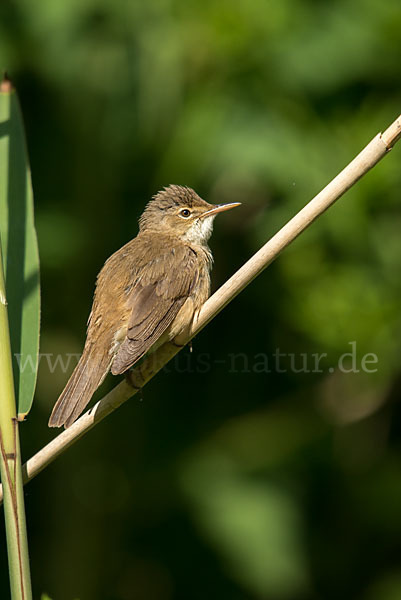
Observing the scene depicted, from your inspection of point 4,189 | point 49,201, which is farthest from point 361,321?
point 4,189

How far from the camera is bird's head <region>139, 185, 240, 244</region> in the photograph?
3.69m

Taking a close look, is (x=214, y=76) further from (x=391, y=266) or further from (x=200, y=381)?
(x=200, y=381)

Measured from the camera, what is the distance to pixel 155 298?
303cm

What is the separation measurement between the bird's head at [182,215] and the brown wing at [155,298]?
0.91ft

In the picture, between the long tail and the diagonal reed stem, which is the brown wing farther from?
the diagonal reed stem

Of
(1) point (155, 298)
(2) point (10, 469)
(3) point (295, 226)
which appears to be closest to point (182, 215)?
(1) point (155, 298)

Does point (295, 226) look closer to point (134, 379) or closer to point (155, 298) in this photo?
point (134, 379)

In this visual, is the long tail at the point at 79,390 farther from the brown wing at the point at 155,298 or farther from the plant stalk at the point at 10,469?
the plant stalk at the point at 10,469

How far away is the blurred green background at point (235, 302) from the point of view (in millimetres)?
3801

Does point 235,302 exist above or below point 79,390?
above

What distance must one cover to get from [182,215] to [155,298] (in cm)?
82

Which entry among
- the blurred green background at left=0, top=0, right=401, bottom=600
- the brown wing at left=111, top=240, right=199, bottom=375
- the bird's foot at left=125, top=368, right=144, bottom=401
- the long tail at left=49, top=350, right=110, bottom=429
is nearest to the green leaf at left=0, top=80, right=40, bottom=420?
the bird's foot at left=125, top=368, right=144, bottom=401

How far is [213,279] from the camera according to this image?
435 cm

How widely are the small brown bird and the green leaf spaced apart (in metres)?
0.56
